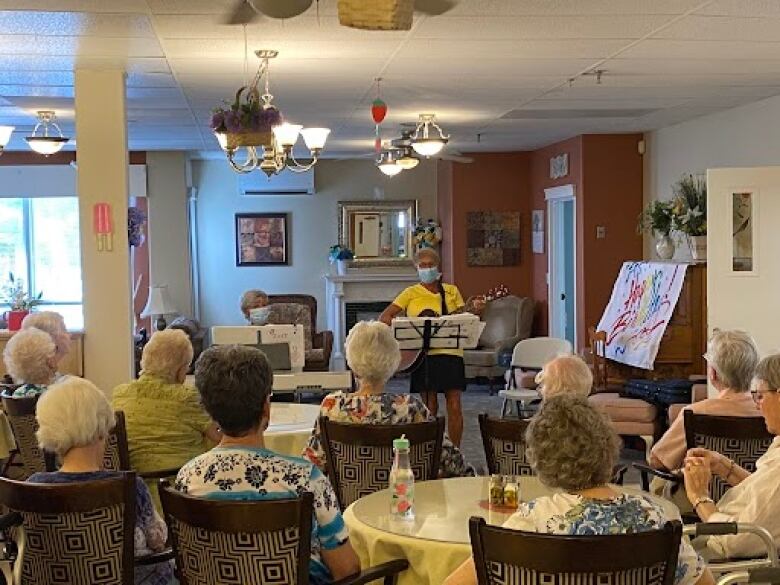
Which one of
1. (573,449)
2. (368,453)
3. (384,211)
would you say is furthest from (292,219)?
(573,449)

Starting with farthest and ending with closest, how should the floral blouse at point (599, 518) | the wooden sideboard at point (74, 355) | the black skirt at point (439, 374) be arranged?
the black skirt at point (439, 374), the wooden sideboard at point (74, 355), the floral blouse at point (599, 518)

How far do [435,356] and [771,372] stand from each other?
158 inches

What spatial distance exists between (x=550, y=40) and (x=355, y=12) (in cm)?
249

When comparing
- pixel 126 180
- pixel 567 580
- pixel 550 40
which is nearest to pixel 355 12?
pixel 567 580

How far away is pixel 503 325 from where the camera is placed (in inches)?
480

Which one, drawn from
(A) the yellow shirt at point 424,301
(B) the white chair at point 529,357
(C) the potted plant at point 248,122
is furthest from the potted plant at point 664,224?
(C) the potted plant at point 248,122

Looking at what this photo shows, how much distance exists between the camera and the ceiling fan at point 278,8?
4.04m

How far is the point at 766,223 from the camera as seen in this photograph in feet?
25.1

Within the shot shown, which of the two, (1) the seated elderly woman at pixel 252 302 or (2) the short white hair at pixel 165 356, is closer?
(2) the short white hair at pixel 165 356

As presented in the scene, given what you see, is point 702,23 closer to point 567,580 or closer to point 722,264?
point 722,264

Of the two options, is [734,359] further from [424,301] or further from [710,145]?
[710,145]

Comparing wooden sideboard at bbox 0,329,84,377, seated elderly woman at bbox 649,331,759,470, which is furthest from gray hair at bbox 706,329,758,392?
wooden sideboard at bbox 0,329,84,377

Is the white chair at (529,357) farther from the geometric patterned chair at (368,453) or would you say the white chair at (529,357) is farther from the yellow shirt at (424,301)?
the geometric patterned chair at (368,453)

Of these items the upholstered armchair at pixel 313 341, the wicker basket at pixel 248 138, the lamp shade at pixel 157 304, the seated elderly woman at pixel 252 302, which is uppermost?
the wicker basket at pixel 248 138
